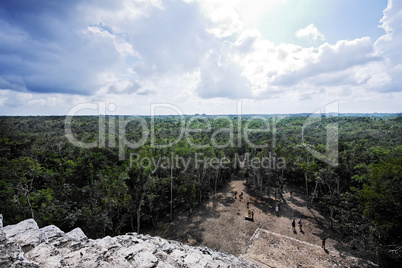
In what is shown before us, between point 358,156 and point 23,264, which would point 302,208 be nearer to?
point 358,156

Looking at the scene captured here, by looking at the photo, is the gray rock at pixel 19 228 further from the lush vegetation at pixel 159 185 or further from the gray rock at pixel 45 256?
the lush vegetation at pixel 159 185

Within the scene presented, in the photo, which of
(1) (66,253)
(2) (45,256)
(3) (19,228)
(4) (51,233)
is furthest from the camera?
(4) (51,233)

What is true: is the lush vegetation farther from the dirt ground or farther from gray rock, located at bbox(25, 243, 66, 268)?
gray rock, located at bbox(25, 243, 66, 268)


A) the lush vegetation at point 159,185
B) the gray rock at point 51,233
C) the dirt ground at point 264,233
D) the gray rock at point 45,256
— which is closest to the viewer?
the gray rock at point 45,256

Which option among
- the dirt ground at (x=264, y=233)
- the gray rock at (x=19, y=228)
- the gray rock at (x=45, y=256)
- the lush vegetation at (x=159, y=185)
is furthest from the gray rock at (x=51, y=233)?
the dirt ground at (x=264, y=233)

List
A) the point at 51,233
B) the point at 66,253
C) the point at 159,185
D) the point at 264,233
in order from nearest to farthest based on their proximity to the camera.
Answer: the point at 66,253
the point at 51,233
the point at 264,233
the point at 159,185

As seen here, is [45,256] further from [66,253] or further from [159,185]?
[159,185]

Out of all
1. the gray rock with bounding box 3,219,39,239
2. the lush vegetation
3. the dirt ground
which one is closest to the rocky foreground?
the gray rock with bounding box 3,219,39,239

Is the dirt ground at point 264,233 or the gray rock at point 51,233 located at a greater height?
the gray rock at point 51,233

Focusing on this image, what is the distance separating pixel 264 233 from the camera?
15.8 meters

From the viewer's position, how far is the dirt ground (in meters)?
12.6

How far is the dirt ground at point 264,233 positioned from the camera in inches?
496

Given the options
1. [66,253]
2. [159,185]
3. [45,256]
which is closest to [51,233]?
[66,253]

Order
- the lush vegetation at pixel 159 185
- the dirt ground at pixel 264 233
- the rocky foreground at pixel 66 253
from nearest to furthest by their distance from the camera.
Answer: the rocky foreground at pixel 66 253
the lush vegetation at pixel 159 185
the dirt ground at pixel 264 233
